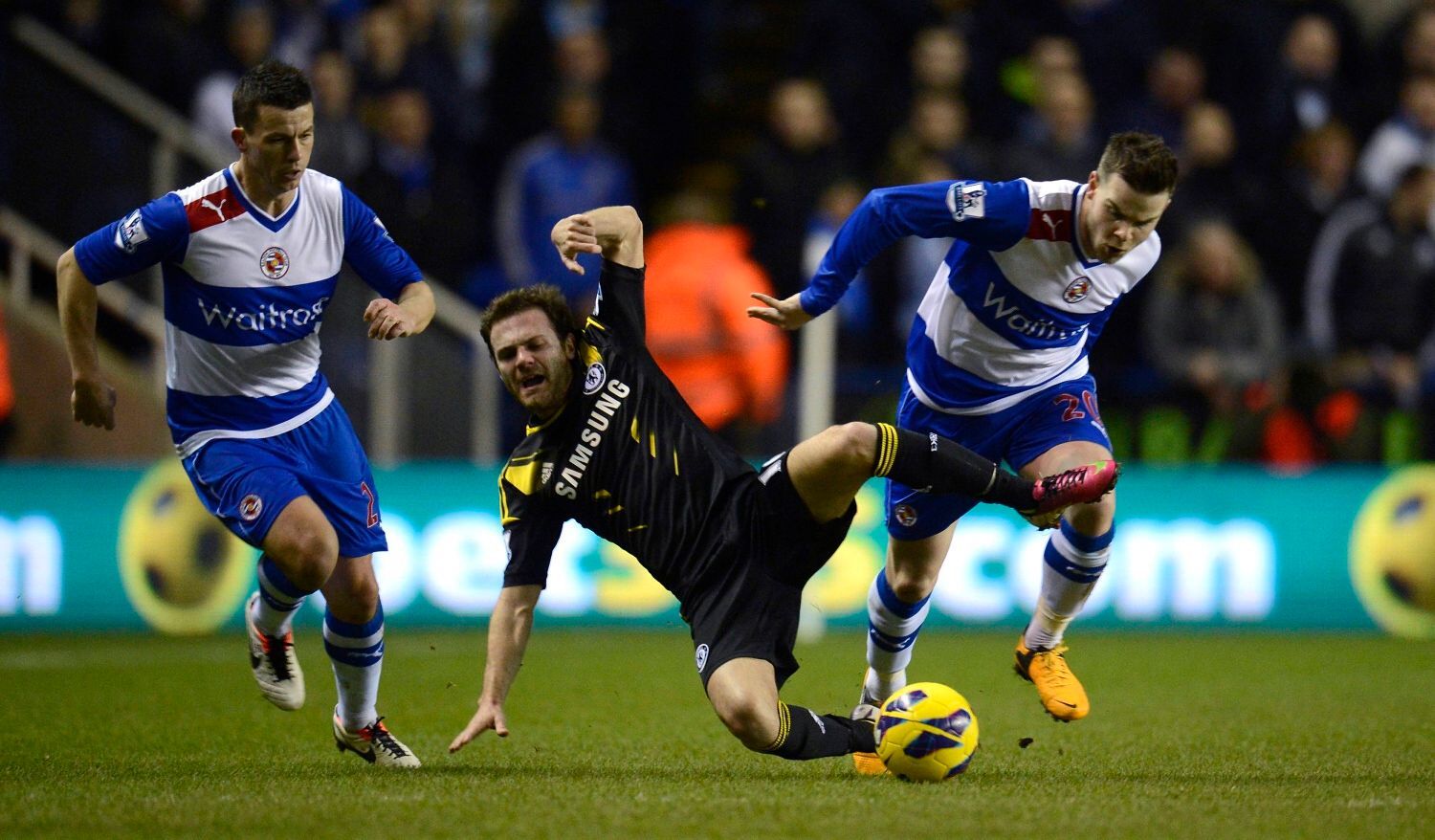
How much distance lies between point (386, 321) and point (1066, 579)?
2702 mm

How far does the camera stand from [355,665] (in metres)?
6.68

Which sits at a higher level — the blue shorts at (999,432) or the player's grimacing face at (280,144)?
the player's grimacing face at (280,144)

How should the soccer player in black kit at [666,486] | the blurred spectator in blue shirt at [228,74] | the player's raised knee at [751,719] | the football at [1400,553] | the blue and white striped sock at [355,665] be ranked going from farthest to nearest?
the blurred spectator in blue shirt at [228,74], the football at [1400,553], the blue and white striped sock at [355,665], the soccer player in black kit at [666,486], the player's raised knee at [751,719]

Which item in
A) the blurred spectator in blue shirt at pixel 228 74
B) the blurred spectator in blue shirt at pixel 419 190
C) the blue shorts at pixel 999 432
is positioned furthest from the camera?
the blurred spectator in blue shirt at pixel 419 190

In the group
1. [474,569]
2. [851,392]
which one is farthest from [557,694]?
[851,392]

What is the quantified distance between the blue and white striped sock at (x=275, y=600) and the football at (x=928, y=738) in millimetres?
2105

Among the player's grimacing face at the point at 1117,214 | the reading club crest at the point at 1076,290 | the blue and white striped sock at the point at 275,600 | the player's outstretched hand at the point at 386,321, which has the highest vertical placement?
the player's grimacing face at the point at 1117,214

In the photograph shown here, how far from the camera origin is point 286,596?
265 inches

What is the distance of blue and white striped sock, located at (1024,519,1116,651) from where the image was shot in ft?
23.0

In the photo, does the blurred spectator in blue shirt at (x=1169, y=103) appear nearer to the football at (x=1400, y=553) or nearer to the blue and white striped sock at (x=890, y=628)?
the football at (x=1400, y=553)

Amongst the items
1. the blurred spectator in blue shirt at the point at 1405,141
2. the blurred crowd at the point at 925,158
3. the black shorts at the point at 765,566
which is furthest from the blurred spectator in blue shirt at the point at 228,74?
the blurred spectator in blue shirt at the point at 1405,141

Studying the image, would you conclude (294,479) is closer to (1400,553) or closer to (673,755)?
(673,755)

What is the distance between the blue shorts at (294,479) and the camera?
638 cm

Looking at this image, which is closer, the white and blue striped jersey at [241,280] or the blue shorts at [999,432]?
the white and blue striped jersey at [241,280]
